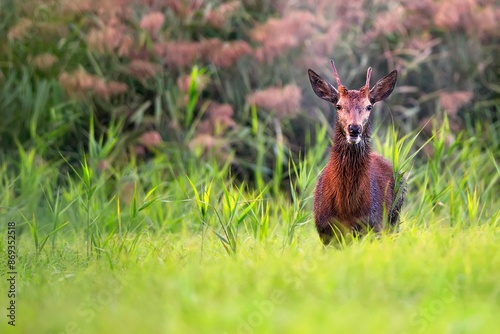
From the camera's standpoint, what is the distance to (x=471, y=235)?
19.0 ft

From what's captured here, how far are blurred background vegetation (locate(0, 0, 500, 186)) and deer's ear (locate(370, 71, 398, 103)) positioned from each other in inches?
112

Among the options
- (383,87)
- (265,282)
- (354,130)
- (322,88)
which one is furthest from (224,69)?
(265,282)

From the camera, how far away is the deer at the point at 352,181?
241 inches

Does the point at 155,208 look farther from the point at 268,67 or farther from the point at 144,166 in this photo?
the point at 268,67

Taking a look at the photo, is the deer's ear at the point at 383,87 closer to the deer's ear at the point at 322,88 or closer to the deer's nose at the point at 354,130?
the deer's ear at the point at 322,88

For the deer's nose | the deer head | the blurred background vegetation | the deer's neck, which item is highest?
the deer head

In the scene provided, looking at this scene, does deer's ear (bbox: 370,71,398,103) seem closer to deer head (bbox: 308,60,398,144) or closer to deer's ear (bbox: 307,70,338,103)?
deer head (bbox: 308,60,398,144)

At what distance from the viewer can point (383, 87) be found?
639 cm

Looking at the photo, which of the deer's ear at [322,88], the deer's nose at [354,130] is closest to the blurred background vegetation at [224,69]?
the deer's ear at [322,88]

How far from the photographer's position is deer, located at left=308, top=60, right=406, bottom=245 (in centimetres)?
611

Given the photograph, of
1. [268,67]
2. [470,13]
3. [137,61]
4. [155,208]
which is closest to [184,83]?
[137,61]

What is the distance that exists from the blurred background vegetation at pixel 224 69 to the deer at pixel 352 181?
284 cm

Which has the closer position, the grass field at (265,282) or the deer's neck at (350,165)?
the grass field at (265,282)

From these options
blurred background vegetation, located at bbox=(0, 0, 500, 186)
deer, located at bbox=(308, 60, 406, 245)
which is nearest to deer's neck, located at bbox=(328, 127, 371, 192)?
deer, located at bbox=(308, 60, 406, 245)
